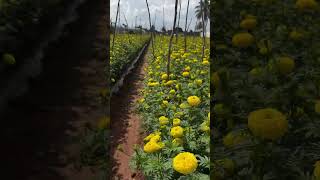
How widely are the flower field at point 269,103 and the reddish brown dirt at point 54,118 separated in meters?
0.54

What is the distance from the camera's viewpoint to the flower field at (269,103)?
1.11 m

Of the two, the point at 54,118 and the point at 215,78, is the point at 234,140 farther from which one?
the point at 54,118

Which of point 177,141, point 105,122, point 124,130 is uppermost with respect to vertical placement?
point 105,122

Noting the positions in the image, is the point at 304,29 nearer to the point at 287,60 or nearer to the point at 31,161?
the point at 287,60

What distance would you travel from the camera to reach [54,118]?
3.86 meters

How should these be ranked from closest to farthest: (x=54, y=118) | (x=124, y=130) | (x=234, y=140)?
1. (x=234, y=140)
2. (x=124, y=130)
3. (x=54, y=118)

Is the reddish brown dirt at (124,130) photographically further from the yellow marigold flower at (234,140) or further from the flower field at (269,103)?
the yellow marigold flower at (234,140)

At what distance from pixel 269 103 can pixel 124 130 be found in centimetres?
221

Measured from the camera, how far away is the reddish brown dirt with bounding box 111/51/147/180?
2.59 meters

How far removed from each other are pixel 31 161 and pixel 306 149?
2.21 m

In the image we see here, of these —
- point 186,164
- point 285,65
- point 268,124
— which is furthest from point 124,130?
point 268,124

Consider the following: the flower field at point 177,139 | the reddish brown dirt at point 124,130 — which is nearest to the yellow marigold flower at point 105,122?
the flower field at point 177,139

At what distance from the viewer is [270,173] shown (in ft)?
3.79

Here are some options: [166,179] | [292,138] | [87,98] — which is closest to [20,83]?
[87,98]
